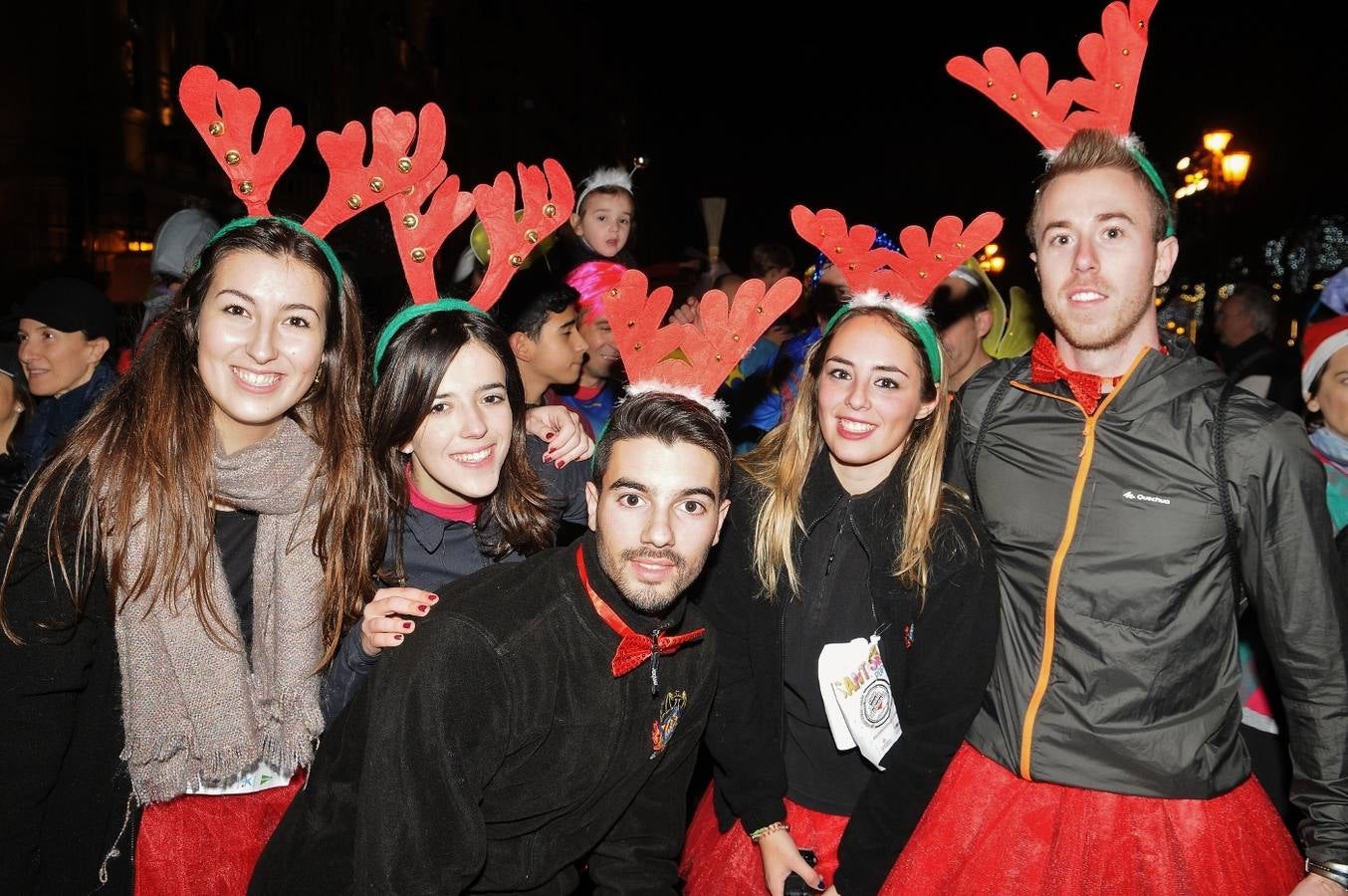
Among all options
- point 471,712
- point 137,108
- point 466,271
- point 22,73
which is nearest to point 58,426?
point 466,271

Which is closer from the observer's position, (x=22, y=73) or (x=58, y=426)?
(x=58, y=426)

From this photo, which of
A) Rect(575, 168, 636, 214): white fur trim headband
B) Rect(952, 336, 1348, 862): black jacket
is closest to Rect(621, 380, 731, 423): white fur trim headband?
Rect(952, 336, 1348, 862): black jacket

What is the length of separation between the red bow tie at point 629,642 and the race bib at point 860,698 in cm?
47

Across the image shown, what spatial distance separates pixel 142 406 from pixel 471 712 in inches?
48.8

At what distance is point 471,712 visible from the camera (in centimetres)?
212

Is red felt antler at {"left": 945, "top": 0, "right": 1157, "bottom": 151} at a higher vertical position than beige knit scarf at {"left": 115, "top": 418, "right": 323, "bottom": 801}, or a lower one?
higher

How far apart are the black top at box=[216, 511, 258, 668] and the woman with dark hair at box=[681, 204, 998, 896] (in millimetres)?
1334

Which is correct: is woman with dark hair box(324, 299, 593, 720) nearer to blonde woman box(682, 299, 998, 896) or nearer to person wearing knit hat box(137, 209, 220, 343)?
blonde woman box(682, 299, 998, 896)

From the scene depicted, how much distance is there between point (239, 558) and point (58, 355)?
3219mm

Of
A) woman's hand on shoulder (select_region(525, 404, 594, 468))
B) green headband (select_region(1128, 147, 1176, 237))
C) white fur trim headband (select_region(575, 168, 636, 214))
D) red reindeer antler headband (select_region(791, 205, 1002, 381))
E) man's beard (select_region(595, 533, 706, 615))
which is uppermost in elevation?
white fur trim headband (select_region(575, 168, 636, 214))

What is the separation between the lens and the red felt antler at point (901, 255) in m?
3.02

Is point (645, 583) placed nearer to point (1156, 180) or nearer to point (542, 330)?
point (1156, 180)

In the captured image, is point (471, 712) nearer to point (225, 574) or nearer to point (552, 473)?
point (225, 574)

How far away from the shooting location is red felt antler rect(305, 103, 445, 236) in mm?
2721
